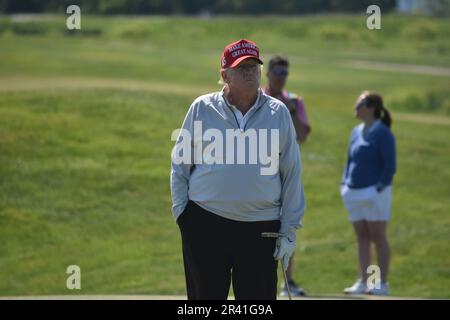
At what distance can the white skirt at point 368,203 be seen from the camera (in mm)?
9672

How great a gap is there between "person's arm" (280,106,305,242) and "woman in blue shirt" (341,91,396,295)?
170 inches

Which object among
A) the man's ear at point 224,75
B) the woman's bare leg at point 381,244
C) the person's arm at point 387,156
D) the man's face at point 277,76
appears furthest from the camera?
the woman's bare leg at point 381,244

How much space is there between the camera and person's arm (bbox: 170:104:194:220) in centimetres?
539

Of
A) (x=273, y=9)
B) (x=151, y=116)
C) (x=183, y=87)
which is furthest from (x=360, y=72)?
(x=273, y=9)

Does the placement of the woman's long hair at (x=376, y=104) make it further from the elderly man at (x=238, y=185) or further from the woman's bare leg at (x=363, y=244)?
the elderly man at (x=238, y=185)

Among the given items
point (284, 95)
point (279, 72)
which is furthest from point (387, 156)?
point (279, 72)

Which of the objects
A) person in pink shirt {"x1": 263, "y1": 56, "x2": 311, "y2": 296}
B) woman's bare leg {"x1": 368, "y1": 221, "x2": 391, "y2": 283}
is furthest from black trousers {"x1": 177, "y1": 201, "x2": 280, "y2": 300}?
woman's bare leg {"x1": 368, "y1": 221, "x2": 391, "y2": 283}

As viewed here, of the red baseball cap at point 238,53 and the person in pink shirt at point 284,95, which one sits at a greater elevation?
Answer: the red baseball cap at point 238,53

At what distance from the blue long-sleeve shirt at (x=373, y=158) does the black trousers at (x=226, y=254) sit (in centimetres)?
445

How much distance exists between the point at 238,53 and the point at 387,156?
4610 millimetres

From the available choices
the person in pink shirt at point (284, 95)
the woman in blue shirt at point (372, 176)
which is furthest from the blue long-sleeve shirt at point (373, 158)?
the person in pink shirt at point (284, 95)

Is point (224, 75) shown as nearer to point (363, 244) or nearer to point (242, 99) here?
point (242, 99)

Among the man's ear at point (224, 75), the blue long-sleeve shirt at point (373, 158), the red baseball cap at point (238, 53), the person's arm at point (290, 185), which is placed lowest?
the blue long-sleeve shirt at point (373, 158)
